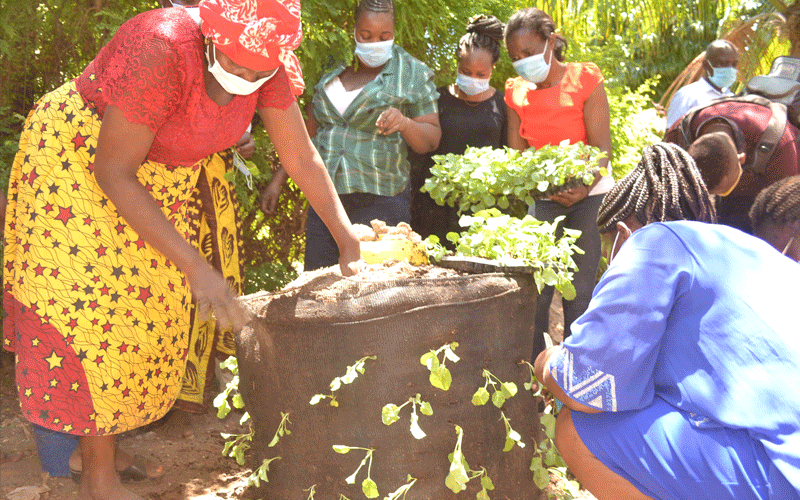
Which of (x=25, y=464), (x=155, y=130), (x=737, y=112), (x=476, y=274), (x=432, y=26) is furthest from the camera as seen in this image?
(x=432, y=26)

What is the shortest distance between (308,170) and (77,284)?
93 centimetres

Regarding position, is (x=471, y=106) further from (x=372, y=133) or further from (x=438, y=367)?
(x=438, y=367)

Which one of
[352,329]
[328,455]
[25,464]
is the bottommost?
[25,464]

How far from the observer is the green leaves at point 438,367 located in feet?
7.19

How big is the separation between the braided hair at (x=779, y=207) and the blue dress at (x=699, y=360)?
1424 millimetres

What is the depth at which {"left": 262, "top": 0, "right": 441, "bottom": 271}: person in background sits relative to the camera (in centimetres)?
359

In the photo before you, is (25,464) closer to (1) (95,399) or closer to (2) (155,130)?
(1) (95,399)

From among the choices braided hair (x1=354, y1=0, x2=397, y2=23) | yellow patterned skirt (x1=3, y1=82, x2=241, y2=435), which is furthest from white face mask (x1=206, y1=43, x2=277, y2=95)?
braided hair (x1=354, y1=0, x2=397, y2=23)

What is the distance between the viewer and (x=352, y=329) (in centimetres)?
226

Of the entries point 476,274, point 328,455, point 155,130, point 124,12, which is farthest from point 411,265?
point 124,12

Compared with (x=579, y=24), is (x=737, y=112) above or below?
below

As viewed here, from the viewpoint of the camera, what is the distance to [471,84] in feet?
13.0

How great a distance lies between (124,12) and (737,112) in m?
3.53

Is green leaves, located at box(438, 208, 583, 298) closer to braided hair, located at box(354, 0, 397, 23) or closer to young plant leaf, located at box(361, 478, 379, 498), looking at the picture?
young plant leaf, located at box(361, 478, 379, 498)
